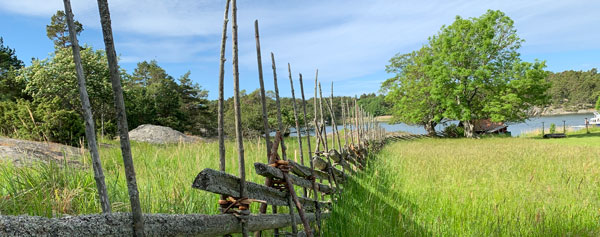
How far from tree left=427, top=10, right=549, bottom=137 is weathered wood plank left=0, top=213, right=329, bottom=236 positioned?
2389 cm

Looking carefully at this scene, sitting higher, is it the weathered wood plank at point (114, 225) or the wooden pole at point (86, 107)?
the wooden pole at point (86, 107)

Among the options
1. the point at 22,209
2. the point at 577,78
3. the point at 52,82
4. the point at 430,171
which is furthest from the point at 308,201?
the point at 577,78

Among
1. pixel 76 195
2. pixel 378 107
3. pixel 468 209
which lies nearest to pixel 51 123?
pixel 76 195

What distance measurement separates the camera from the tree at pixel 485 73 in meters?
22.7

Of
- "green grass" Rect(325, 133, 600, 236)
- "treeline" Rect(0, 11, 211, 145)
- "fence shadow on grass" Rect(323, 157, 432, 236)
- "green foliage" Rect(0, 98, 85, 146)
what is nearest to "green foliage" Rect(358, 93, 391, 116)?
"treeline" Rect(0, 11, 211, 145)

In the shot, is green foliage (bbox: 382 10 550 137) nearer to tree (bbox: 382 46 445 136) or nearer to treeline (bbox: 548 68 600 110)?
tree (bbox: 382 46 445 136)

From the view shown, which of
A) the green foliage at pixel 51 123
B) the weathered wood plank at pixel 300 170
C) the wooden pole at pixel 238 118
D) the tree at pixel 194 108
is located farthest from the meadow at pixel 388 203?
the tree at pixel 194 108

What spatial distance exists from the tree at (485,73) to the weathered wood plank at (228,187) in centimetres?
2319

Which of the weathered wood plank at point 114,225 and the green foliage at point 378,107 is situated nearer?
the weathered wood plank at point 114,225

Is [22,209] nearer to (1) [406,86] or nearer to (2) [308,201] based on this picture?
(2) [308,201]

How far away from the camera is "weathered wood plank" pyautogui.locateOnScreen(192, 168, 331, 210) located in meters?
1.41

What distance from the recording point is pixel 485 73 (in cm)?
2264

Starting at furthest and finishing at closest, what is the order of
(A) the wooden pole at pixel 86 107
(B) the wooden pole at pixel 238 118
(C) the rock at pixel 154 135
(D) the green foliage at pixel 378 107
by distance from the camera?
(D) the green foliage at pixel 378 107 → (C) the rock at pixel 154 135 → (B) the wooden pole at pixel 238 118 → (A) the wooden pole at pixel 86 107

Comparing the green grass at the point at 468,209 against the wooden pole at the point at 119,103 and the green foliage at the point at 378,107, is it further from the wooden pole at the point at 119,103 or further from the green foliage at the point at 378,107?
the green foliage at the point at 378,107
